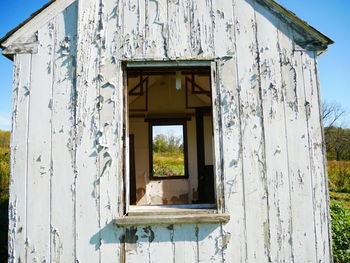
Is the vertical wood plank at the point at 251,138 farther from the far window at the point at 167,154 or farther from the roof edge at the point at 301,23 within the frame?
the far window at the point at 167,154

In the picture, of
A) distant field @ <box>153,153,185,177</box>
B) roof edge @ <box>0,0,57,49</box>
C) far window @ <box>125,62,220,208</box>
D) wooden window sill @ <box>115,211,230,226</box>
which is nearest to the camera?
wooden window sill @ <box>115,211,230,226</box>

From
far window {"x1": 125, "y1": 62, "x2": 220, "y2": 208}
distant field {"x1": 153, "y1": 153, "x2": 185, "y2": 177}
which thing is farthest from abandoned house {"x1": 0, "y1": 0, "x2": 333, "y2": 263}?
distant field {"x1": 153, "y1": 153, "x2": 185, "y2": 177}

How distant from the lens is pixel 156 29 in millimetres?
2535

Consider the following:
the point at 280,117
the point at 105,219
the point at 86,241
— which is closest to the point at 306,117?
the point at 280,117

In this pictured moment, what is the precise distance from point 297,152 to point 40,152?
8.48 feet

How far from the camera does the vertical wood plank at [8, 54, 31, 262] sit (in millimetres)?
2322

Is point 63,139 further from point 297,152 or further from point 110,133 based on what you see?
point 297,152

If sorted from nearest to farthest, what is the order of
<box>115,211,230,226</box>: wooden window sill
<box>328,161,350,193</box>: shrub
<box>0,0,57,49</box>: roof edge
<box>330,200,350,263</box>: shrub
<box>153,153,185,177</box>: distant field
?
<box>115,211,230,226</box>: wooden window sill
<box>0,0,57,49</box>: roof edge
<box>330,200,350,263</box>: shrub
<box>153,153,185,177</box>: distant field
<box>328,161,350,193</box>: shrub

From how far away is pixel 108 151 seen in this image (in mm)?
2402

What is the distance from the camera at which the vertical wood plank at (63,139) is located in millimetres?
2328

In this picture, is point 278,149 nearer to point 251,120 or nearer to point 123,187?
point 251,120

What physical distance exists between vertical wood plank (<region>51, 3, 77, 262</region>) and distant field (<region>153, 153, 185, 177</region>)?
4885mm

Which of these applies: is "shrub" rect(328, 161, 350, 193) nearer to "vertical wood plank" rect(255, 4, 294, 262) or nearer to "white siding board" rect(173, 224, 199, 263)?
"vertical wood plank" rect(255, 4, 294, 262)

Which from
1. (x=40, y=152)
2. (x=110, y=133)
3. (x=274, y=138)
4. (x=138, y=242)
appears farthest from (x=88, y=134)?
(x=274, y=138)
